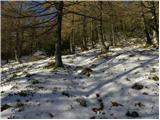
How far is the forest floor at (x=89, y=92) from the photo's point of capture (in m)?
13.8

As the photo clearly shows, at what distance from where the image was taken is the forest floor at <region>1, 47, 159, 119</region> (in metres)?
13.8

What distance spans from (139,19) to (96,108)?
80.7 ft

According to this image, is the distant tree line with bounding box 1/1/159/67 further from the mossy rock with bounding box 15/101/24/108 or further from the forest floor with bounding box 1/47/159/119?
the mossy rock with bounding box 15/101/24/108

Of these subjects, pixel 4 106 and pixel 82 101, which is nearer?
pixel 4 106

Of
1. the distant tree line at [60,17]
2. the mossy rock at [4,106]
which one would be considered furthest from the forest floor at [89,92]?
the distant tree line at [60,17]

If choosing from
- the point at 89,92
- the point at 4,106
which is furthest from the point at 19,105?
the point at 89,92

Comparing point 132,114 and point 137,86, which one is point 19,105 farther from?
point 137,86

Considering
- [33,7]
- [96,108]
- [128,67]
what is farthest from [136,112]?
[33,7]

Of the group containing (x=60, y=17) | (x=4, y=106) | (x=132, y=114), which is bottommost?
(x=132, y=114)

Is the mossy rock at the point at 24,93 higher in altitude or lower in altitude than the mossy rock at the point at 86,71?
higher

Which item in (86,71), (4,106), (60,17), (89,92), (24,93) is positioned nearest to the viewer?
(4,106)

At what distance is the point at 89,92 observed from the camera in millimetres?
16547

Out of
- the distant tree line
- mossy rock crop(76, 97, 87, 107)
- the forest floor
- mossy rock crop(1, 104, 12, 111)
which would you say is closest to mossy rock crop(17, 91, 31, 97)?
the forest floor

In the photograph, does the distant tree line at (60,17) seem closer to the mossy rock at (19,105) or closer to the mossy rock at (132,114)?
the mossy rock at (19,105)
